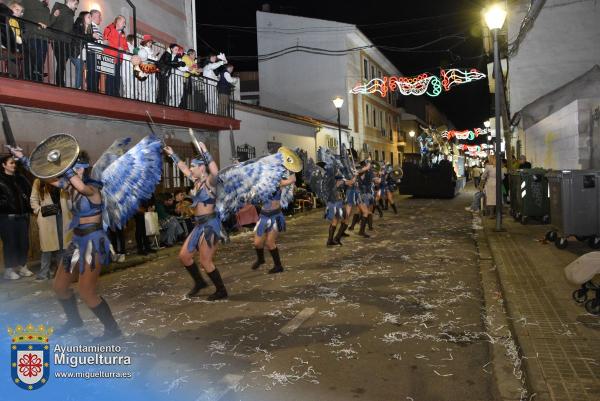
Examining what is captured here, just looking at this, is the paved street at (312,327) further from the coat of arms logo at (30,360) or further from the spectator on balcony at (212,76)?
the spectator on balcony at (212,76)

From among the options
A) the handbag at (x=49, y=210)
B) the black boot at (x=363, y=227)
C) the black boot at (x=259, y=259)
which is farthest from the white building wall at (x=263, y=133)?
the black boot at (x=259, y=259)

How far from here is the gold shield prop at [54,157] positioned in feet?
14.9

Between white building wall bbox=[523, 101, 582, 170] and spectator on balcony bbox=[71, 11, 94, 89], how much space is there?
11939 millimetres

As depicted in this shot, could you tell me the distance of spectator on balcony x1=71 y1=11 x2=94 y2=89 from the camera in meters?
10.7

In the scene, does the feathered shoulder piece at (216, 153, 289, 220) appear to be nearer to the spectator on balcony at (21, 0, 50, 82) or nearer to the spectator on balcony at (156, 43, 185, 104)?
the spectator on balcony at (21, 0, 50, 82)

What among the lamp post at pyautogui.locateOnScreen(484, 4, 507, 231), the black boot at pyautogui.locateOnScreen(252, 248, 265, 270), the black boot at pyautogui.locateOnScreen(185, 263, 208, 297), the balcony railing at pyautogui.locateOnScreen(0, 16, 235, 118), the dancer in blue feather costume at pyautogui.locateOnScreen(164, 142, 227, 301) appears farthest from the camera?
the lamp post at pyautogui.locateOnScreen(484, 4, 507, 231)

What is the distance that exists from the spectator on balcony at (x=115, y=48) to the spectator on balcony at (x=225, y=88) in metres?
4.03

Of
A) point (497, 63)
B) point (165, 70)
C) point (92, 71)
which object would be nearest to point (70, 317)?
point (92, 71)

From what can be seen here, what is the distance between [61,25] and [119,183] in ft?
22.8

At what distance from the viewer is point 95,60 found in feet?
37.3

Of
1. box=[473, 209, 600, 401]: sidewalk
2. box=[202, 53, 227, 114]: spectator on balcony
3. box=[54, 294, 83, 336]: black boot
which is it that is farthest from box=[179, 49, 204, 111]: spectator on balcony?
box=[54, 294, 83, 336]: black boot

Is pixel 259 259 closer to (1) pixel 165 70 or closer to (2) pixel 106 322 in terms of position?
(2) pixel 106 322

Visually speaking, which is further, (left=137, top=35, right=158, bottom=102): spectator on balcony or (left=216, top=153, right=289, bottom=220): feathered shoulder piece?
(left=137, top=35, right=158, bottom=102): spectator on balcony

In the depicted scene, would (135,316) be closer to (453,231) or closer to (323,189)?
(323,189)
